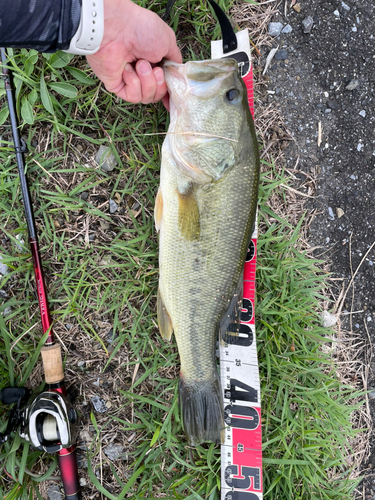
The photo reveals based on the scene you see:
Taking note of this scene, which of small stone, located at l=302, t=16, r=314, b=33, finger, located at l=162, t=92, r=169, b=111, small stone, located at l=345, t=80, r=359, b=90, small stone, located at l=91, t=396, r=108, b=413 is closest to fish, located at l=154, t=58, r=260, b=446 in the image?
finger, located at l=162, t=92, r=169, b=111

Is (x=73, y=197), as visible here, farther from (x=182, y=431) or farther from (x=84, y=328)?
(x=182, y=431)

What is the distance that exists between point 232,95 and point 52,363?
2.15 m

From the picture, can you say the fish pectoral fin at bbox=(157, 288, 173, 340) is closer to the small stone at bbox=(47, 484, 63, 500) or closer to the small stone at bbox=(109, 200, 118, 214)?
the small stone at bbox=(109, 200, 118, 214)

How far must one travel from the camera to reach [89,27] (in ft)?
6.10

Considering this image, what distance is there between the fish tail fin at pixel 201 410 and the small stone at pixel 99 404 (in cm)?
63

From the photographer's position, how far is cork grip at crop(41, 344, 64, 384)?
2357mm

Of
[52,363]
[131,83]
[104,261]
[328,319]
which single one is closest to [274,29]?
[131,83]

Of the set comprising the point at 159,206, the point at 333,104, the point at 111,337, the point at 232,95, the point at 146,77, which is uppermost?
the point at 146,77

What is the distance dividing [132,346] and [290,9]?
300 centimetres

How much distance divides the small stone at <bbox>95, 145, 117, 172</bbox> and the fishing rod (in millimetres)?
524

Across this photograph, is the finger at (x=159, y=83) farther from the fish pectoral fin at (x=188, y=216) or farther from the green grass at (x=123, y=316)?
the fish pectoral fin at (x=188, y=216)

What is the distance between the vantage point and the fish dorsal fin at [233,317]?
2309 mm

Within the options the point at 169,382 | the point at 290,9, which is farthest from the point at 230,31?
the point at 169,382

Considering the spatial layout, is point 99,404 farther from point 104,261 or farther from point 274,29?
point 274,29
